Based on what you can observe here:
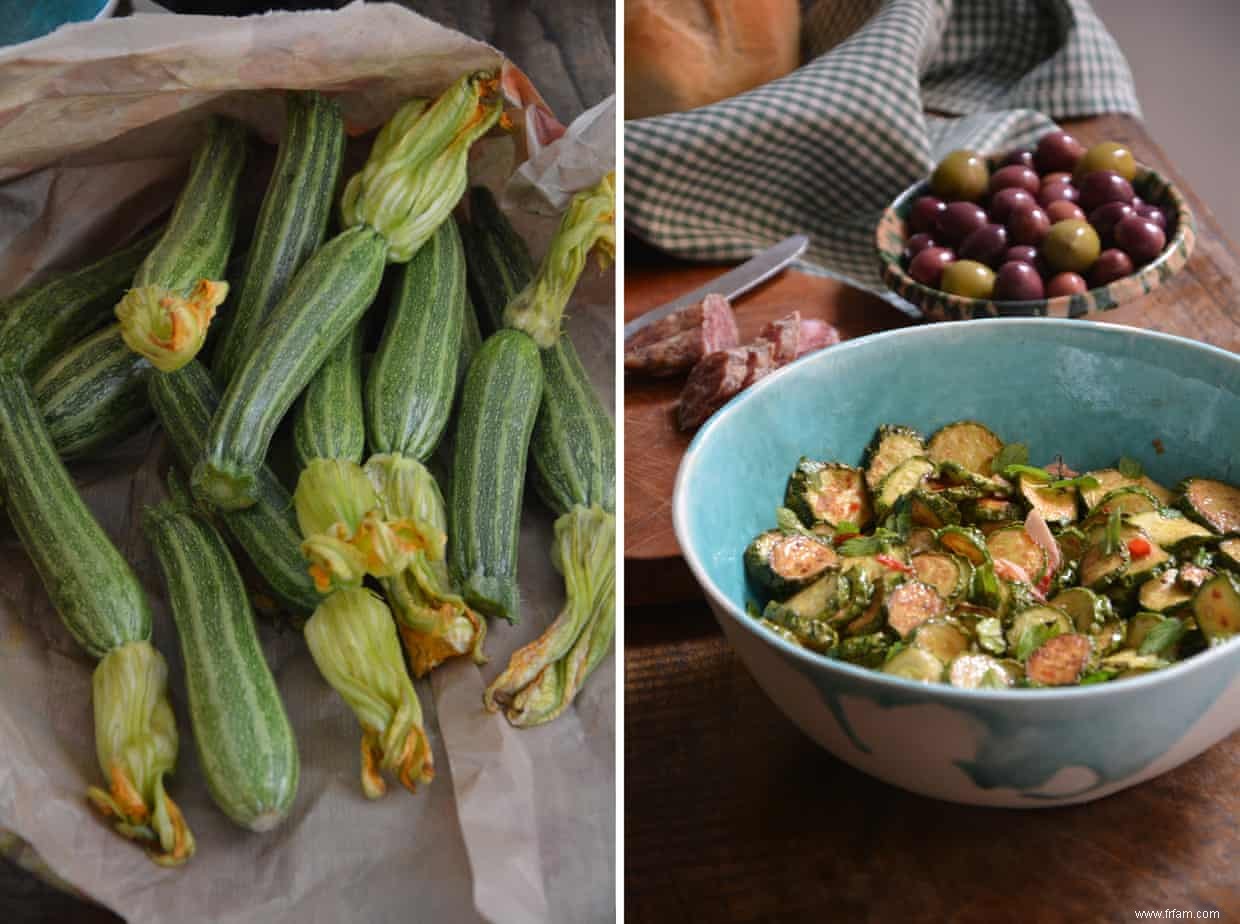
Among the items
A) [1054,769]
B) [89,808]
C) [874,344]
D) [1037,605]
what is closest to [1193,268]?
[874,344]

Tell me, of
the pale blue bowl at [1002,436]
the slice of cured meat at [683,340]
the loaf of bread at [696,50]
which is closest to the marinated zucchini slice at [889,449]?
the pale blue bowl at [1002,436]

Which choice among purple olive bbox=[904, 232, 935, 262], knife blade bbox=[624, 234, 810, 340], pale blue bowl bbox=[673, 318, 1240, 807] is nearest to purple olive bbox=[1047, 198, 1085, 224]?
purple olive bbox=[904, 232, 935, 262]

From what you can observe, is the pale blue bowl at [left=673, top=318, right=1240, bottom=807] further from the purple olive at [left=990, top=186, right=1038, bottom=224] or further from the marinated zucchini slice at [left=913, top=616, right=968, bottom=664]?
the purple olive at [left=990, top=186, right=1038, bottom=224]

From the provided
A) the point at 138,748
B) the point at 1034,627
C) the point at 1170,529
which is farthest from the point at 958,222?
the point at 138,748

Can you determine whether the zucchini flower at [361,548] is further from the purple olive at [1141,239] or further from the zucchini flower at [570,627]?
the purple olive at [1141,239]

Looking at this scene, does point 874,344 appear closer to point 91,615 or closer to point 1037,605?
point 1037,605

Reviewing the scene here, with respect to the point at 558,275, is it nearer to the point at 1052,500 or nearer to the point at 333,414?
the point at 333,414

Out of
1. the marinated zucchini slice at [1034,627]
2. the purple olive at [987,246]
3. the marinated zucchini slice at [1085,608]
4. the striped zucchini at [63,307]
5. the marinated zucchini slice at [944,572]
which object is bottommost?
the purple olive at [987,246]
